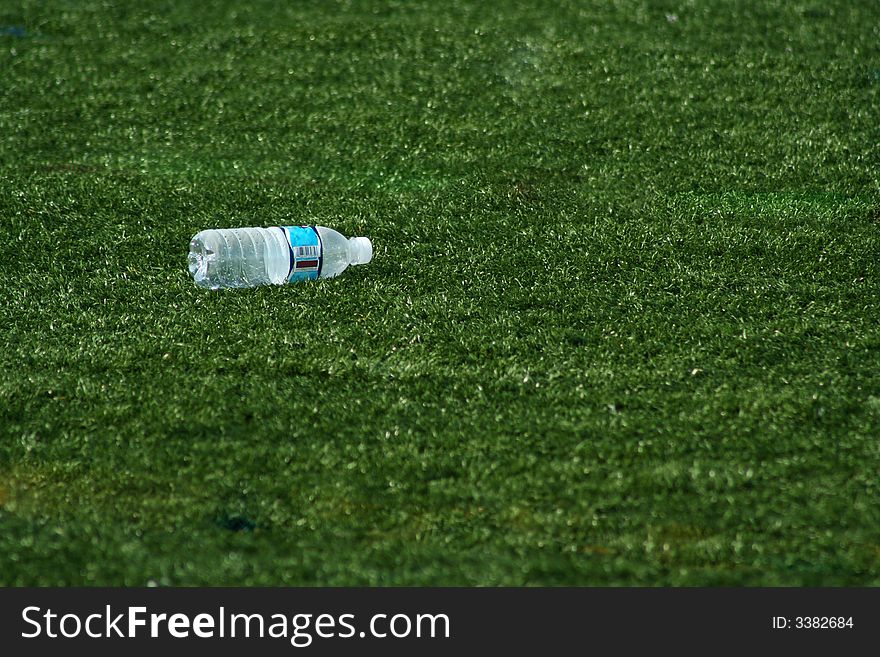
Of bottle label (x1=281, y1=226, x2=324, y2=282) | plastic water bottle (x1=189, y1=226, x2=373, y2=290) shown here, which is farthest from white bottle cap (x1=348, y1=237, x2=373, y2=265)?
bottle label (x1=281, y1=226, x2=324, y2=282)

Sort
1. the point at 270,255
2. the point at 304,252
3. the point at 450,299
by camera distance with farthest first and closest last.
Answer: the point at 270,255
the point at 304,252
the point at 450,299

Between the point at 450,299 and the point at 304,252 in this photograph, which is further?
the point at 304,252

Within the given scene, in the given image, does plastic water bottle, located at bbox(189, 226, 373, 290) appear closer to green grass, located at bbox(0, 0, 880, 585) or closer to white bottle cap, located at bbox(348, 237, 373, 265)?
white bottle cap, located at bbox(348, 237, 373, 265)

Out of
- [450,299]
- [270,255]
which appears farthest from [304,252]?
[450,299]

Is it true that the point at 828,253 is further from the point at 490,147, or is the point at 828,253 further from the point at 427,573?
the point at 427,573

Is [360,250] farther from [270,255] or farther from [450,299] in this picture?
[450,299]

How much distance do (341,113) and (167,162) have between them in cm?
116

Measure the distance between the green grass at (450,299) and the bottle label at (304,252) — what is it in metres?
0.14

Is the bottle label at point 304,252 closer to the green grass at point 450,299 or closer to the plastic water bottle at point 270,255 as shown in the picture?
the plastic water bottle at point 270,255

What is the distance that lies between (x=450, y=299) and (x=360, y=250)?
0.59 meters

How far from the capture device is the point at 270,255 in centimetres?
491

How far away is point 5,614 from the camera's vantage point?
9.77 ft

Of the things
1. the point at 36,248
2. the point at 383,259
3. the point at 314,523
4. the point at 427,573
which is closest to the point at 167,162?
the point at 36,248

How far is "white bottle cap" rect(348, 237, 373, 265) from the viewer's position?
16.2ft
